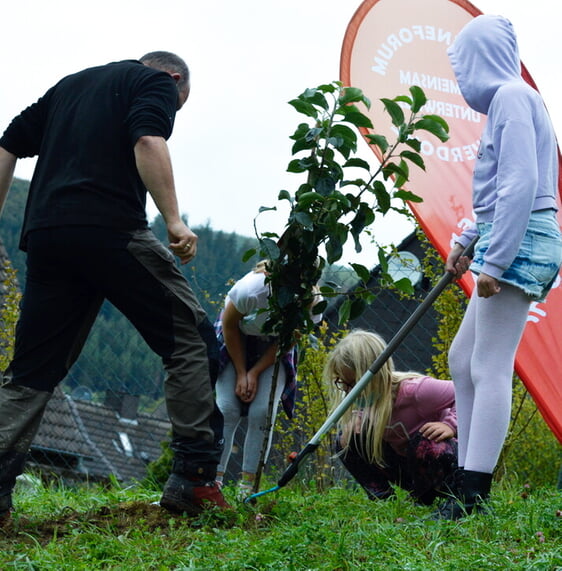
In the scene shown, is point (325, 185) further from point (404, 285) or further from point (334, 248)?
point (404, 285)

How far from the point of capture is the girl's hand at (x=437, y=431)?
3992 mm

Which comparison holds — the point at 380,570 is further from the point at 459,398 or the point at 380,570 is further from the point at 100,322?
the point at 100,322

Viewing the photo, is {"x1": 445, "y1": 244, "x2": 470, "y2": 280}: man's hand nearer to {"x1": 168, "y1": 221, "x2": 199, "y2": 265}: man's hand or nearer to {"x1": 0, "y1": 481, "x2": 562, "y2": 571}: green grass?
{"x1": 0, "y1": 481, "x2": 562, "y2": 571}: green grass

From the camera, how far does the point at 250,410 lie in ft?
15.5

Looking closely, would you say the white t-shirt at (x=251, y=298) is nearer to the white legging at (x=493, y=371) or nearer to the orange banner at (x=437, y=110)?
the orange banner at (x=437, y=110)

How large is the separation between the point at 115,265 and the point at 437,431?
1.62m

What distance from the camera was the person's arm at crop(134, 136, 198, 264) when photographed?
3279 millimetres

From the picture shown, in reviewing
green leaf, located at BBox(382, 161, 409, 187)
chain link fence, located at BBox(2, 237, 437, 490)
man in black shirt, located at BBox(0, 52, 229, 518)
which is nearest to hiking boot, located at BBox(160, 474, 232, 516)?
man in black shirt, located at BBox(0, 52, 229, 518)

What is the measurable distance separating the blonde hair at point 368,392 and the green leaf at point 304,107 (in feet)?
3.78

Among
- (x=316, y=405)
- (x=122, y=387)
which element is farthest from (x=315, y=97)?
(x=122, y=387)

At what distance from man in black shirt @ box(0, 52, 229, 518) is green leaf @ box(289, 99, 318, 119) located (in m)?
0.46

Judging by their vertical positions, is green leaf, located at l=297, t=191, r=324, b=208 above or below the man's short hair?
below

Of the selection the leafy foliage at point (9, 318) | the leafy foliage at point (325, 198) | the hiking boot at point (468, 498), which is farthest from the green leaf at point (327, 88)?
the leafy foliage at point (9, 318)

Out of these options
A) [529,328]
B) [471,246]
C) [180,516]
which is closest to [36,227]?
[180,516]
